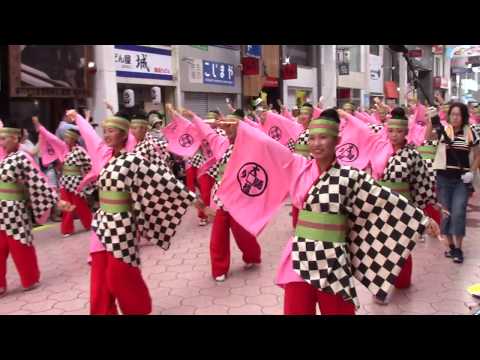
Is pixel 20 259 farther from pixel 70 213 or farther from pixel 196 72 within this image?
pixel 196 72

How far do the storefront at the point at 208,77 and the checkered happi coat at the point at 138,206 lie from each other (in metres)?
10.5

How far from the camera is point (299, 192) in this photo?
3137mm

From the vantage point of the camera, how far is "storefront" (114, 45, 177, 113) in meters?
12.1

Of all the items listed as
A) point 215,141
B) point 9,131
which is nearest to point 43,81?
point 9,131

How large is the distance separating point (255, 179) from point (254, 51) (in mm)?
14676

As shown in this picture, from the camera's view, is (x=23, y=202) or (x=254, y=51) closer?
(x=23, y=202)

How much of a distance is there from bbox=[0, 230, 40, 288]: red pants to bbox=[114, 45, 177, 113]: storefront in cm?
762

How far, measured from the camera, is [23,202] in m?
5.00

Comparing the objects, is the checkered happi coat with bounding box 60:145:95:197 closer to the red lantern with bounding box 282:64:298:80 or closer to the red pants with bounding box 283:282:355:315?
the red pants with bounding box 283:282:355:315

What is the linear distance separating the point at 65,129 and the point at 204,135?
3418 mm

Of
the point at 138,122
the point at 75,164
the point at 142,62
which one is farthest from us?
the point at 142,62

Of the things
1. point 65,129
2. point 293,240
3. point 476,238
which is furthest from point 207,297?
point 65,129

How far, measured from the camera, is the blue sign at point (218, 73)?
15.1 metres

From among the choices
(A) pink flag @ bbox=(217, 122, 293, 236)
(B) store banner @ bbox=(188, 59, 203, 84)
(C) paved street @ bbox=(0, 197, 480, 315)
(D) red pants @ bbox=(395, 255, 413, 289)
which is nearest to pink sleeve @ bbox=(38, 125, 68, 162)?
(C) paved street @ bbox=(0, 197, 480, 315)
